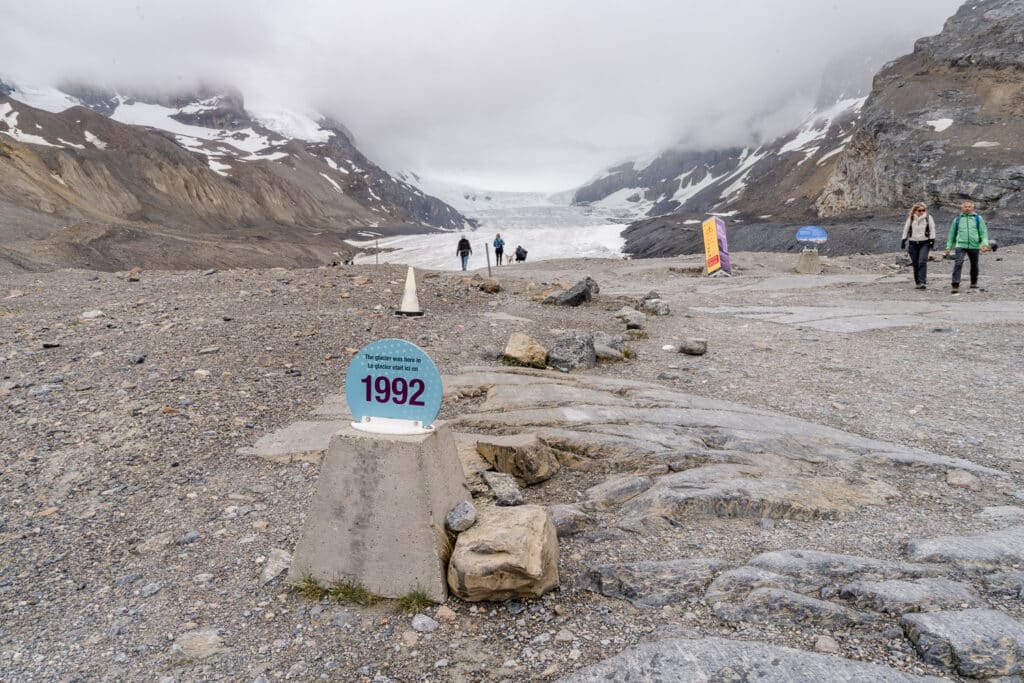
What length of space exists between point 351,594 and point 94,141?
312 feet

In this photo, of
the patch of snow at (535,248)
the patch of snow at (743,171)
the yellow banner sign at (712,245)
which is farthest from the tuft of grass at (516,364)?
the patch of snow at (743,171)

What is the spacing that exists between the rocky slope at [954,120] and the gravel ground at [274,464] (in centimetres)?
3385

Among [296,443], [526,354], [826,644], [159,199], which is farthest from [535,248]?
[826,644]

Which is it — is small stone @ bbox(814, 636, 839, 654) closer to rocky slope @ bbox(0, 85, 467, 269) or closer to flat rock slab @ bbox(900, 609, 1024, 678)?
flat rock slab @ bbox(900, 609, 1024, 678)

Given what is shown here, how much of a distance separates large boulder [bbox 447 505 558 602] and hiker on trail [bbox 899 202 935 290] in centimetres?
1410

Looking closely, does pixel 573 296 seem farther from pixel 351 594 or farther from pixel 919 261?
pixel 351 594

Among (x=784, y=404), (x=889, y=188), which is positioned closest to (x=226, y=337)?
(x=784, y=404)

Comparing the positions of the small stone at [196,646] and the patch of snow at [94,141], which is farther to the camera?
the patch of snow at [94,141]

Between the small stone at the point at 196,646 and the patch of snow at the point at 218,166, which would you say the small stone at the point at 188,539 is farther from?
the patch of snow at the point at 218,166

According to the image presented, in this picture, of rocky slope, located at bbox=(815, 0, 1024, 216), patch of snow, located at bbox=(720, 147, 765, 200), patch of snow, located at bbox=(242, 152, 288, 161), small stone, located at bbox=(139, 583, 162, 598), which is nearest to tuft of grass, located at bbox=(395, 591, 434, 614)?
small stone, located at bbox=(139, 583, 162, 598)

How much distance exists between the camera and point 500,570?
3.23 m

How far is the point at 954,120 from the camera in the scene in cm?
4294

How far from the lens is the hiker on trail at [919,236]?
13.8 metres

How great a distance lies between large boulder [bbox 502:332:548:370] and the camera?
8656mm
